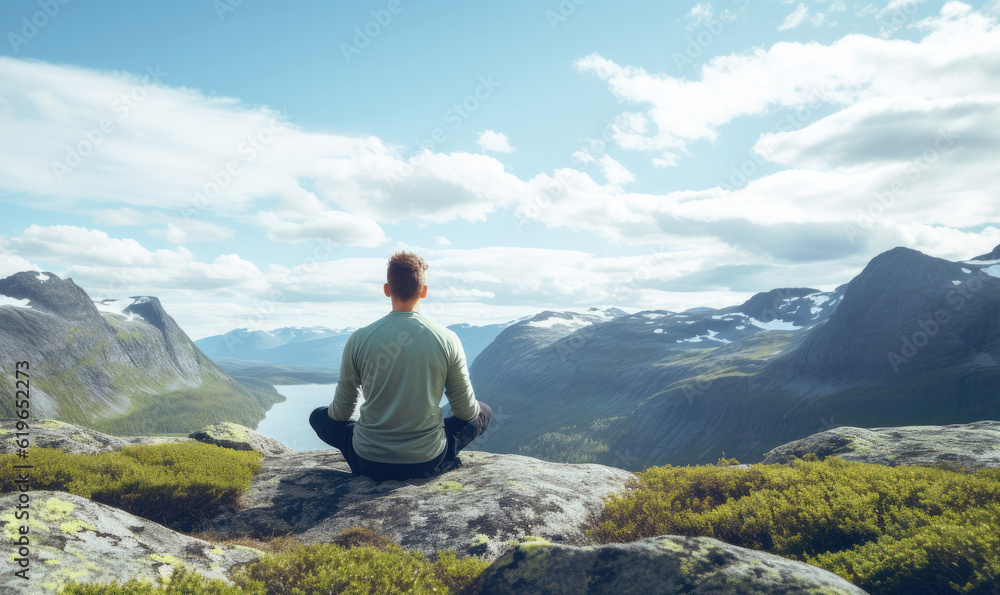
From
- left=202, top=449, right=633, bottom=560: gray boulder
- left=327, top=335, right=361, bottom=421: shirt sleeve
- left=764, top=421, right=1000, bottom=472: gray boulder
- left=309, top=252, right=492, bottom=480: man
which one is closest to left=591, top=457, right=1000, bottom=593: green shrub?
left=202, top=449, right=633, bottom=560: gray boulder

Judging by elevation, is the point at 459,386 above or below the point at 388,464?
above

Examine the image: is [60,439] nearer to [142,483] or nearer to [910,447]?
[142,483]

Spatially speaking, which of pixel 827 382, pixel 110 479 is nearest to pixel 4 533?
pixel 110 479

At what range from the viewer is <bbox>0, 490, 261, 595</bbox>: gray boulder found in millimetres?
4375

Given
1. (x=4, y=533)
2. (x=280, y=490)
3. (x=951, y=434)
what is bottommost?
(x=280, y=490)

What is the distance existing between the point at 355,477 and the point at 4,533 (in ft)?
20.4

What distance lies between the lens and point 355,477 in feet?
34.2

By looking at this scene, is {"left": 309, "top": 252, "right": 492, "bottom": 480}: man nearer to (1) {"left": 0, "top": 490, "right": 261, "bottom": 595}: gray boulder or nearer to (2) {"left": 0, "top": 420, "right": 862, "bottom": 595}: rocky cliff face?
(2) {"left": 0, "top": 420, "right": 862, "bottom": 595}: rocky cliff face

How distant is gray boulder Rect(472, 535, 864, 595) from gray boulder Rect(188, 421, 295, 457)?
11429 millimetres

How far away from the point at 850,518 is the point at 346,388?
8393 mm

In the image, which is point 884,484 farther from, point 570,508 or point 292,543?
point 292,543

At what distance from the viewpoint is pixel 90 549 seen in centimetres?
512

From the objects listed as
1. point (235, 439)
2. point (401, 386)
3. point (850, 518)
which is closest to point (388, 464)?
point (401, 386)

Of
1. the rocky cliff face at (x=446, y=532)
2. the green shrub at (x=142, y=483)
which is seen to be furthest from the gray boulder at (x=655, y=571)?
the green shrub at (x=142, y=483)
